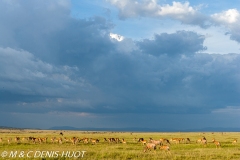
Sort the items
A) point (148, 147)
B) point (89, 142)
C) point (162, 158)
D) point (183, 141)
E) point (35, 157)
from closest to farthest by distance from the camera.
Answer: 1. point (35, 157)
2. point (162, 158)
3. point (148, 147)
4. point (89, 142)
5. point (183, 141)

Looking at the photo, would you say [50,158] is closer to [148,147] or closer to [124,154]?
[124,154]

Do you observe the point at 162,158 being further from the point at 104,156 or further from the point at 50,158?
the point at 50,158

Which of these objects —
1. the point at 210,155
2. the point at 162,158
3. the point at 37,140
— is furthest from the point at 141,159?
the point at 37,140

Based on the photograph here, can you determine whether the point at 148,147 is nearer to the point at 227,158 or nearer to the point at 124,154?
the point at 124,154

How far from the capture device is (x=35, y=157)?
21.9m

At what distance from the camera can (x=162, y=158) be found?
23.7m

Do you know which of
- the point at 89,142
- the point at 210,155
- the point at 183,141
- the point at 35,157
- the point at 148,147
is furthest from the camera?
the point at 183,141

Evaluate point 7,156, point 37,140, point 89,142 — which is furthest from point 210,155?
point 37,140

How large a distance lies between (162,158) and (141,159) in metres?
1.74

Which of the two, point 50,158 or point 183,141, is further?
point 183,141

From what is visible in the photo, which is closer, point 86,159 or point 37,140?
point 86,159

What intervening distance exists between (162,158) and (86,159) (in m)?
5.87

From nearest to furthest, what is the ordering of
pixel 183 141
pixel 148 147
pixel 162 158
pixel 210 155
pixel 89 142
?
1. pixel 162 158
2. pixel 210 155
3. pixel 148 147
4. pixel 89 142
5. pixel 183 141

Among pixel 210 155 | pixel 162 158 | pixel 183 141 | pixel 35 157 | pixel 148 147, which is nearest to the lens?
pixel 35 157
